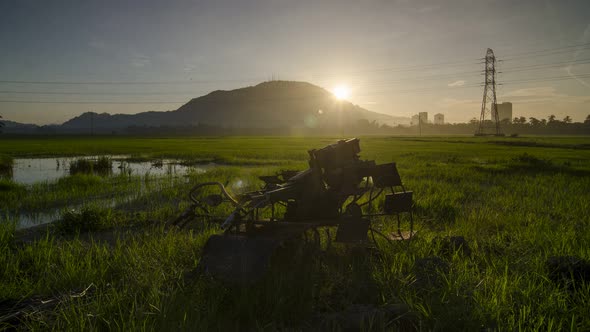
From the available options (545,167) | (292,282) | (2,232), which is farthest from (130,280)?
(545,167)

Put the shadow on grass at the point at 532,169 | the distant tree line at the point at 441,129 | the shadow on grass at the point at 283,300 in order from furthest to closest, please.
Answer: the distant tree line at the point at 441,129 → the shadow on grass at the point at 532,169 → the shadow on grass at the point at 283,300

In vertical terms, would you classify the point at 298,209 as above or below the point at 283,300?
above

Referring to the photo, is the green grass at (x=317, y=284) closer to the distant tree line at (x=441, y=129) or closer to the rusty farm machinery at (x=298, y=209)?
the rusty farm machinery at (x=298, y=209)

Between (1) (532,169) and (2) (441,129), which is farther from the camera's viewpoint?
(2) (441,129)

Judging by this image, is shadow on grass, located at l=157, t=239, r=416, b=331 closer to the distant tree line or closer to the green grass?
the green grass

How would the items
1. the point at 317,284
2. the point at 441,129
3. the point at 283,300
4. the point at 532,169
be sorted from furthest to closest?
the point at 441,129 < the point at 532,169 < the point at 317,284 < the point at 283,300

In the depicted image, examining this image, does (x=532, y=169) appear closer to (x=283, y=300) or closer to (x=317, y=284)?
(x=317, y=284)

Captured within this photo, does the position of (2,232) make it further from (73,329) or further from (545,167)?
(545,167)

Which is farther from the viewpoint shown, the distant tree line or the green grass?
the distant tree line

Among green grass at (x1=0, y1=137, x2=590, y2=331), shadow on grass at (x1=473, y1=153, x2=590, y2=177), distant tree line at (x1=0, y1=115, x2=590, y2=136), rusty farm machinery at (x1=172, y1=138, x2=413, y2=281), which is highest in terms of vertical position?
distant tree line at (x1=0, y1=115, x2=590, y2=136)

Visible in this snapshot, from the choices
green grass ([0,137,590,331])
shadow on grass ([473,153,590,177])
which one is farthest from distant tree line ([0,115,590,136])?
green grass ([0,137,590,331])

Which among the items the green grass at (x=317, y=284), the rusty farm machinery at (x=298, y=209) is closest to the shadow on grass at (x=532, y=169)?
the green grass at (x=317, y=284)

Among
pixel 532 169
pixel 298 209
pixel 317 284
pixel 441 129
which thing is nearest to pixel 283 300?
pixel 317 284

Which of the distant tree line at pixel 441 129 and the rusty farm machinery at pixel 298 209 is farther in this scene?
the distant tree line at pixel 441 129
